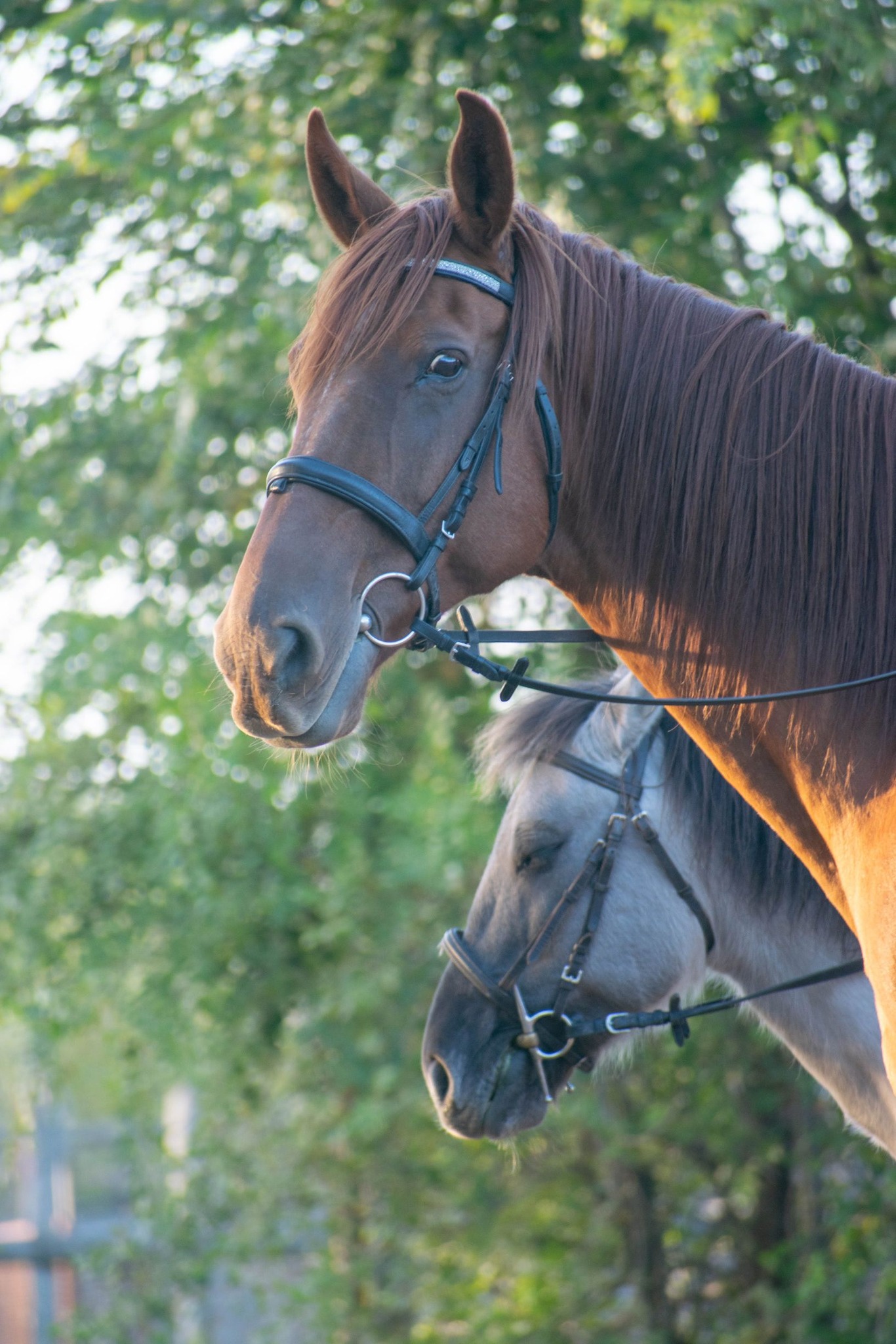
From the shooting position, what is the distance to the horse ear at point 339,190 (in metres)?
1.97

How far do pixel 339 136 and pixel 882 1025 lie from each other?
4781 mm

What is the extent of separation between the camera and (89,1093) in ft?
66.2

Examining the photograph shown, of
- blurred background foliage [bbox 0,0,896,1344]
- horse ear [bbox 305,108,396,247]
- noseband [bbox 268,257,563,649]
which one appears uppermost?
horse ear [bbox 305,108,396,247]

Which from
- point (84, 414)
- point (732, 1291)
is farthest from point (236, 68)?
point (732, 1291)

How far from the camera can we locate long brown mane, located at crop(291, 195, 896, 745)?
5.74 feet

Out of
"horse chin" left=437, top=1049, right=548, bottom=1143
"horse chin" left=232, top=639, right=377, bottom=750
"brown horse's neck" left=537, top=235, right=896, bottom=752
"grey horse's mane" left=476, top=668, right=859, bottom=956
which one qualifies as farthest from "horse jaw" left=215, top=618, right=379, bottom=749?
"horse chin" left=437, top=1049, right=548, bottom=1143

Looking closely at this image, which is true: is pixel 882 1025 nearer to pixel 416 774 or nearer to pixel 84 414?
pixel 416 774

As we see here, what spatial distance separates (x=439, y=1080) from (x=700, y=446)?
1.88 metres

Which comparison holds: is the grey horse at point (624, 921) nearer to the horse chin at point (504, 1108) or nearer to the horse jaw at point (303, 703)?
the horse chin at point (504, 1108)

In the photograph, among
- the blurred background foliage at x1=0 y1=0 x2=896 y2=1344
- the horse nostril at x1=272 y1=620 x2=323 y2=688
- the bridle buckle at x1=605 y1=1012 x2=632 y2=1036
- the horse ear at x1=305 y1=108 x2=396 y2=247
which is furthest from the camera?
the blurred background foliage at x1=0 y1=0 x2=896 y2=1344

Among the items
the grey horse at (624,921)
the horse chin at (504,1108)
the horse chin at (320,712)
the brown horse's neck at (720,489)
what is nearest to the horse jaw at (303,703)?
the horse chin at (320,712)

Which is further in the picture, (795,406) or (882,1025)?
(795,406)

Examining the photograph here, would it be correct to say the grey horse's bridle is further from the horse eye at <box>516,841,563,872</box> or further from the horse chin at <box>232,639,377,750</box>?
the horse chin at <box>232,639,377,750</box>

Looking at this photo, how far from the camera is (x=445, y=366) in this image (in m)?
1.80
